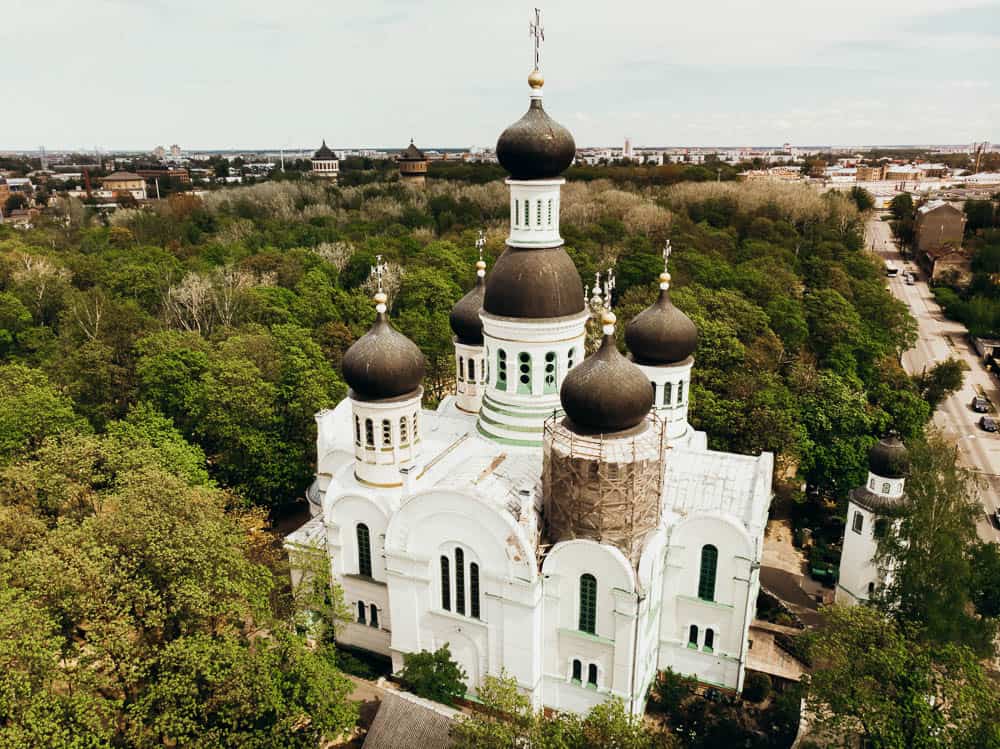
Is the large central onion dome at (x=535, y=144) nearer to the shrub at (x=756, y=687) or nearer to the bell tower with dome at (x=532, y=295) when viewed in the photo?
the bell tower with dome at (x=532, y=295)

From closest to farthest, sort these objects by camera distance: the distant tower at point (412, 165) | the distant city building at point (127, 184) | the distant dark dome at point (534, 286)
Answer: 1. the distant dark dome at point (534, 286)
2. the distant tower at point (412, 165)
3. the distant city building at point (127, 184)

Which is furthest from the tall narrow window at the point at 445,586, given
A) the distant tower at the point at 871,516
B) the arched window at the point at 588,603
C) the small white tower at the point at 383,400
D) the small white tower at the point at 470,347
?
the distant tower at the point at 871,516

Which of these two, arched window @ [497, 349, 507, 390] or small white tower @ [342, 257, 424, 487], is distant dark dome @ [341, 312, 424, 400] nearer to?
small white tower @ [342, 257, 424, 487]

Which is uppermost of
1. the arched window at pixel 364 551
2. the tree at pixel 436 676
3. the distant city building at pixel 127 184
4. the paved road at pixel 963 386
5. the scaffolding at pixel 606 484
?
the distant city building at pixel 127 184

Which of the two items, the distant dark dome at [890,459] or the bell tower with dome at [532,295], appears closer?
the bell tower with dome at [532,295]

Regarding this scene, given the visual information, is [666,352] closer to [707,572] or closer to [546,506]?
[707,572]

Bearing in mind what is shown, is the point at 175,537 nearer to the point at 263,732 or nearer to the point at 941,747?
the point at 263,732
